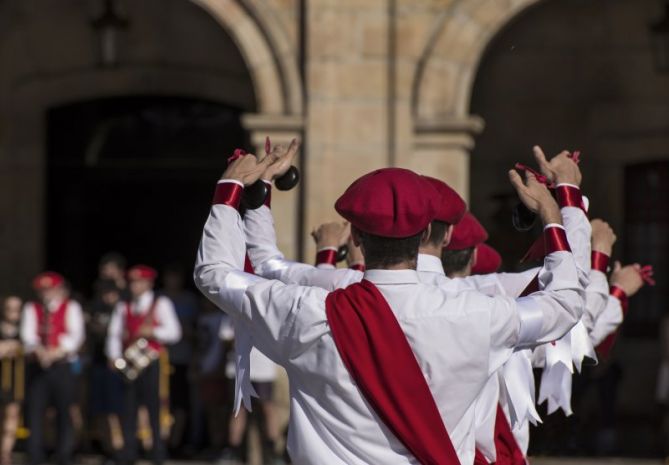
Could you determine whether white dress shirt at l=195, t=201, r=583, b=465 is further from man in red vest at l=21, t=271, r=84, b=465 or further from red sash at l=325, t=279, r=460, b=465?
man in red vest at l=21, t=271, r=84, b=465

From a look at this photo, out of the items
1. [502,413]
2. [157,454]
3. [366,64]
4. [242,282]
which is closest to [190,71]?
[366,64]

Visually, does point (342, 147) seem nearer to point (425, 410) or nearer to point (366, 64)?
point (366, 64)

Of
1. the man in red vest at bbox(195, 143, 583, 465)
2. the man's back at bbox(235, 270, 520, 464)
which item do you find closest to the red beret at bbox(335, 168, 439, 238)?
the man in red vest at bbox(195, 143, 583, 465)

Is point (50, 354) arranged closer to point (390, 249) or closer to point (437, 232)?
point (437, 232)

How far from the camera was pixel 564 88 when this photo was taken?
51.4ft

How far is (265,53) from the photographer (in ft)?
43.0

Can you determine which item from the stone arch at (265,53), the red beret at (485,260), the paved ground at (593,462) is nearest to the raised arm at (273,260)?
the red beret at (485,260)

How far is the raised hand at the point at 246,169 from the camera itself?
170 inches

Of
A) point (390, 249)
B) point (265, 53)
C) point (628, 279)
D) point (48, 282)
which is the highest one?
point (265, 53)

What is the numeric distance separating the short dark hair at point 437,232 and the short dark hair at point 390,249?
31.1 inches

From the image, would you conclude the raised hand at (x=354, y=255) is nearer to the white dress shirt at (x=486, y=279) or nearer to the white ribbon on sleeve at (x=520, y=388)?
the white dress shirt at (x=486, y=279)

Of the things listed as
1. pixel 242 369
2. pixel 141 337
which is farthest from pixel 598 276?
pixel 141 337

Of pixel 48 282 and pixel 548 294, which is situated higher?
pixel 548 294

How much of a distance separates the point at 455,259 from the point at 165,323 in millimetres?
7404
